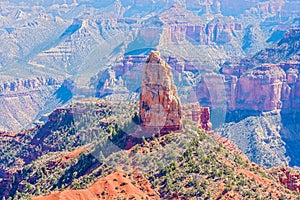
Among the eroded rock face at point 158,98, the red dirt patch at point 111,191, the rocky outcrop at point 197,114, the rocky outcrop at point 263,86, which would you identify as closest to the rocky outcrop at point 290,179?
the rocky outcrop at point 197,114

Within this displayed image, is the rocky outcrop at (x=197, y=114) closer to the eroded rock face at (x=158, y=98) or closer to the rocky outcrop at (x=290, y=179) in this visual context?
the eroded rock face at (x=158, y=98)

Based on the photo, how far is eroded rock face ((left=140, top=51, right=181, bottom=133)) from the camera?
6994 cm

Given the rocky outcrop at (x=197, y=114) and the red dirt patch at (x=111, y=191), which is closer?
the red dirt patch at (x=111, y=191)

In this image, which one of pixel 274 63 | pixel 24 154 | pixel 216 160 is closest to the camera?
pixel 216 160

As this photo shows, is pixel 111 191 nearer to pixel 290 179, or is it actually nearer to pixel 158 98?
pixel 158 98

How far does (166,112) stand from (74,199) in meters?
15.4

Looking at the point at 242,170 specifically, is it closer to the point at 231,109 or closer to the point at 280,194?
the point at 280,194

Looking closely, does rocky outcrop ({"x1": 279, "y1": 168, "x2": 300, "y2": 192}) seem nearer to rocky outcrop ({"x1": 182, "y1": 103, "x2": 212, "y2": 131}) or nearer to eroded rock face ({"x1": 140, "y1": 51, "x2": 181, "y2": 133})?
rocky outcrop ({"x1": 182, "y1": 103, "x2": 212, "y2": 131})

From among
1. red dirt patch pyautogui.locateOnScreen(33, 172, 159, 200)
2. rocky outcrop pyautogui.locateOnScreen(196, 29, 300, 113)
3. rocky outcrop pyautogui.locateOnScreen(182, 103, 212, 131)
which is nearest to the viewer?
red dirt patch pyautogui.locateOnScreen(33, 172, 159, 200)

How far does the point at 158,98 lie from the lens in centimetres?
7025

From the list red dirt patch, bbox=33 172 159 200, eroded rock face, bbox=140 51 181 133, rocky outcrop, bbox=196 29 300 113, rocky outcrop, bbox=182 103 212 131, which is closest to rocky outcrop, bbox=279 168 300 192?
rocky outcrop, bbox=182 103 212 131

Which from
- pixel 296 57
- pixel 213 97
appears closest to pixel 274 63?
pixel 296 57

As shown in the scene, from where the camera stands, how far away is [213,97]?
141625mm

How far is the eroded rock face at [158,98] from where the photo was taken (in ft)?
229
